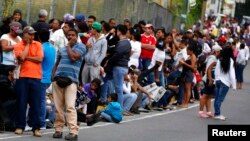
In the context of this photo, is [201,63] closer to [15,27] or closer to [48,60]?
[15,27]

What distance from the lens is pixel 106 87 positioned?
73.0 feet

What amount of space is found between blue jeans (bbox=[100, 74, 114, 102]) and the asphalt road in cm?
77

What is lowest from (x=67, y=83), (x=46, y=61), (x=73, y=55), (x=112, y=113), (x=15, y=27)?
(x=112, y=113)

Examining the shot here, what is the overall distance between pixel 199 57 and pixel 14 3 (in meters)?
10.3

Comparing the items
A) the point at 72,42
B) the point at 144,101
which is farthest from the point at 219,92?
the point at 72,42

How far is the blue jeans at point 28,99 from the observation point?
16594mm

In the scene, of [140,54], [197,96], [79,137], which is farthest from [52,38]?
[197,96]

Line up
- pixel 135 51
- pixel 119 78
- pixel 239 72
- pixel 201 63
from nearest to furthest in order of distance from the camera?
pixel 119 78 < pixel 135 51 < pixel 201 63 < pixel 239 72

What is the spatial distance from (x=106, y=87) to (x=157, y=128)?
2.36 meters

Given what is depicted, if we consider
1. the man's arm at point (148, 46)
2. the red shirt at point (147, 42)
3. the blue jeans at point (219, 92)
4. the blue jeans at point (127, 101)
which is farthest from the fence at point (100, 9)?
the blue jeans at point (219, 92)

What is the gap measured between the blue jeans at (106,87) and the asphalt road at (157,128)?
0.77 m

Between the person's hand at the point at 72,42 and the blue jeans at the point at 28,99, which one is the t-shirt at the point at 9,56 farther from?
the person's hand at the point at 72,42

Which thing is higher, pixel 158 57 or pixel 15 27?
pixel 15 27

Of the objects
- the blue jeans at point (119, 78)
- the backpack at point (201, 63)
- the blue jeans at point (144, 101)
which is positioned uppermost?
the blue jeans at point (119, 78)
